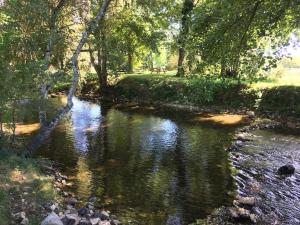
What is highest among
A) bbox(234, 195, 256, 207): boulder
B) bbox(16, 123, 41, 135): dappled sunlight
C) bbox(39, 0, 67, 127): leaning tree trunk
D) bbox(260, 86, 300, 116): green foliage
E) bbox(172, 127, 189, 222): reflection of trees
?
bbox(39, 0, 67, 127): leaning tree trunk

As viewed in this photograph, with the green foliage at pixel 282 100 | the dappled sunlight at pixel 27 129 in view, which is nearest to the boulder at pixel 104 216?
the dappled sunlight at pixel 27 129

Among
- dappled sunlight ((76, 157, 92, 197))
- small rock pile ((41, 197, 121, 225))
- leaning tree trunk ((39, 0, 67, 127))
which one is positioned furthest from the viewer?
leaning tree trunk ((39, 0, 67, 127))

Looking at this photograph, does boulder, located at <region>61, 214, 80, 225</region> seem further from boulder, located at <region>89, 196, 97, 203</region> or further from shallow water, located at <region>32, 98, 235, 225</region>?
boulder, located at <region>89, 196, 97, 203</region>

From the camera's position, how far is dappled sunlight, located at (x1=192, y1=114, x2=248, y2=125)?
102 ft

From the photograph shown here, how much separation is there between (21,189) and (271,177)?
1034 centimetres

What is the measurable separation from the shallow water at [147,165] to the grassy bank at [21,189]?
1644 millimetres

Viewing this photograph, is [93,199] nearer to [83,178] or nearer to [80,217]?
[80,217]

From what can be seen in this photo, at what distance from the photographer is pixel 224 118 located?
3272cm

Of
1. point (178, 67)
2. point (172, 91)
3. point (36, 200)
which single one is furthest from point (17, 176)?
point (172, 91)

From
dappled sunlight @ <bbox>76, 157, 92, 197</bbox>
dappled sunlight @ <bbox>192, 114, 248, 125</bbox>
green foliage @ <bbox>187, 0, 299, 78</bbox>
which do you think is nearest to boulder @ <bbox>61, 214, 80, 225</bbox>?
dappled sunlight @ <bbox>76, 157, 92, 197</bbox>

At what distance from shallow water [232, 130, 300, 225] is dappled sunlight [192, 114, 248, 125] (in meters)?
4.82

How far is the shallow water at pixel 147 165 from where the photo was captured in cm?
1463

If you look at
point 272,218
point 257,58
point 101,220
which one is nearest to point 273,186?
point 272,218

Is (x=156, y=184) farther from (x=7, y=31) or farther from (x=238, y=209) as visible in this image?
(x=7, y=31)
